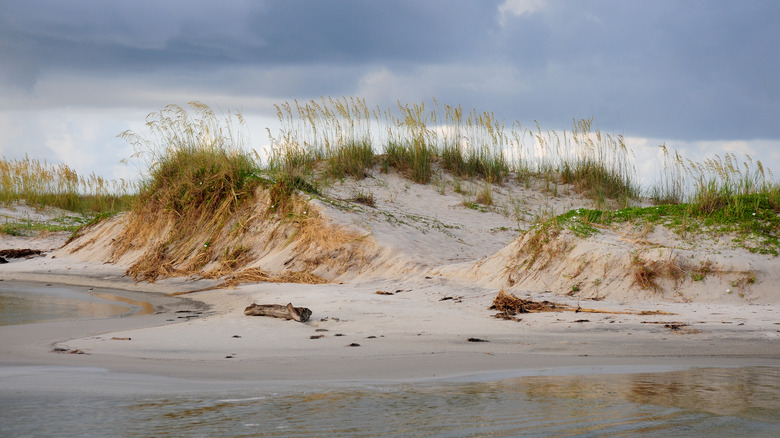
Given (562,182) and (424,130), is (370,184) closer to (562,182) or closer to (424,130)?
(424,130)

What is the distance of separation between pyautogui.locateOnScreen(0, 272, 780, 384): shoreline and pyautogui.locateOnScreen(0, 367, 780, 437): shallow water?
0.37 metres

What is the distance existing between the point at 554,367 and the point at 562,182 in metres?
13.6

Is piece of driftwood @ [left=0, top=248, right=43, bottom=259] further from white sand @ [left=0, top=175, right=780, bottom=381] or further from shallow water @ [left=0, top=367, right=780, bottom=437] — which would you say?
shallow water @ [left=0, top=367, right=780, bottom=437]

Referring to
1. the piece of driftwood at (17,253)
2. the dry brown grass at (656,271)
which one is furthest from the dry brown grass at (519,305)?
the piece of driftwood at (17,253)

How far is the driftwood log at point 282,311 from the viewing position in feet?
23.3

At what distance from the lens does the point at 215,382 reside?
185 inches

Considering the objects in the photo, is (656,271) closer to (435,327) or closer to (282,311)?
(435,327)

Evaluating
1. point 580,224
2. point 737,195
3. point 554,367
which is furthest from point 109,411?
point 737,195

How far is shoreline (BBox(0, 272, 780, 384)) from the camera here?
511 centimetres

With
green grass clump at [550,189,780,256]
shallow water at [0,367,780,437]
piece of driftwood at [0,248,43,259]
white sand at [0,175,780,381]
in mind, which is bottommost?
shallow water at [0,367,780,437]

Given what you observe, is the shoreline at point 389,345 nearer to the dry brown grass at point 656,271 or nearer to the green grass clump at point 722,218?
the dry brown grass at point 656,271

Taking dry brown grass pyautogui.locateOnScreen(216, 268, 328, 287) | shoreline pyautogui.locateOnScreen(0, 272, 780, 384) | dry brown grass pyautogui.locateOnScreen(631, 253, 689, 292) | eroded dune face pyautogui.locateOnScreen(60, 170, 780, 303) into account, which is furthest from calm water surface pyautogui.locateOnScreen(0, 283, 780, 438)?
dry brown grass pyautogui.locateOnScreen(216, 268, 328, 287)

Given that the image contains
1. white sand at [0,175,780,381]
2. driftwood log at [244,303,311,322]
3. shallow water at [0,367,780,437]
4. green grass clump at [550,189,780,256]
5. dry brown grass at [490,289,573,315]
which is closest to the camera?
shallow water at [0,367,780,437]

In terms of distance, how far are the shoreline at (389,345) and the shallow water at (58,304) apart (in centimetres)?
78
